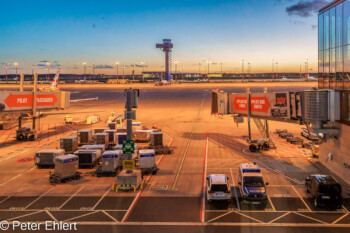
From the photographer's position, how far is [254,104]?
4081 centimetres

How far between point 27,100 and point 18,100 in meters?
1.85

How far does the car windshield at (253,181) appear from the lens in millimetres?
24070

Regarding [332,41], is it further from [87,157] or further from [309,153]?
[87,157]

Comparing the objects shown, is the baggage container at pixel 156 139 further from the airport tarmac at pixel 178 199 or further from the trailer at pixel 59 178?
the trailer at pixel 59 178

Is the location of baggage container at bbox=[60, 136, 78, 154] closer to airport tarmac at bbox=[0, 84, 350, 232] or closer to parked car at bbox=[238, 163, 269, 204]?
airport tarmac at bbox=[0, 84, 350, 232]

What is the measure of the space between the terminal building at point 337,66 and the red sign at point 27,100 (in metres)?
43.2

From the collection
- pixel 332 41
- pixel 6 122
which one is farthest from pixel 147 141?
pixel 6 122

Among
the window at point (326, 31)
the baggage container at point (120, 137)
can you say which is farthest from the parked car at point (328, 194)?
the baggage container at point (120, 137)

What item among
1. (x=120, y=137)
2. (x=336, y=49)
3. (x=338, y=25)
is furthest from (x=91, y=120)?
(x=338, y=25)

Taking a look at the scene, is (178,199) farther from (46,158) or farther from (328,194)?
(46,158)

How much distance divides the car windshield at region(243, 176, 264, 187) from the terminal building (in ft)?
31.5

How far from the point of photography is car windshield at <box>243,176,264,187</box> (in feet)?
79.0

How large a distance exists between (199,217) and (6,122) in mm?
58086

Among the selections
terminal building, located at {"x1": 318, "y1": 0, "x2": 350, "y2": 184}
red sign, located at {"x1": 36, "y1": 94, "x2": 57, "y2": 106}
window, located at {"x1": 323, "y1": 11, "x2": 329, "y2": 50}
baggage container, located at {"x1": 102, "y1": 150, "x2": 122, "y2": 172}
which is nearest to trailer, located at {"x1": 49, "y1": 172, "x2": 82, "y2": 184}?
baggage container, located at {"x1": 102, "y1": 150, "x2": 122, "y2": 172}
